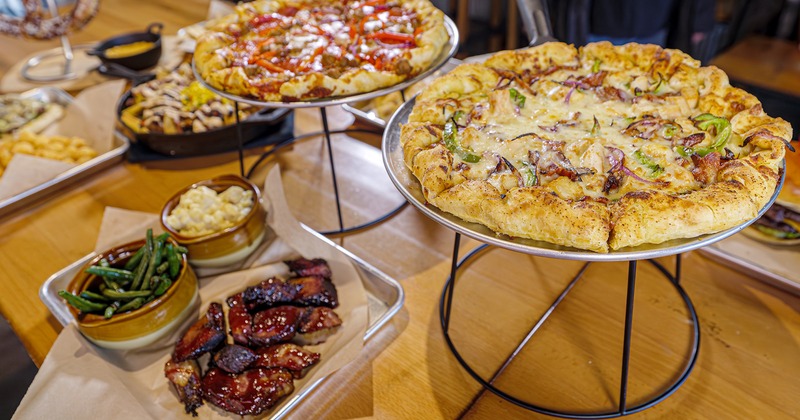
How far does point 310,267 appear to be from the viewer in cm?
205

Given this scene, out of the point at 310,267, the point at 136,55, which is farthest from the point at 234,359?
the point at 136,55

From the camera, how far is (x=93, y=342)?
1.85 meters

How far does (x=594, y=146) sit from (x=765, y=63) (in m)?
3.55

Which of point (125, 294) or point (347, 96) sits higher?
point (347, 96)

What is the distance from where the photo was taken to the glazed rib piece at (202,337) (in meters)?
1.80

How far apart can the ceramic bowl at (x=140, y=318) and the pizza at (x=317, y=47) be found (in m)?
0.74

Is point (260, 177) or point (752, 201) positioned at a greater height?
point (752, 201)

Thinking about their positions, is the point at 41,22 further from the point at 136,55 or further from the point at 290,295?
the point at 290,295

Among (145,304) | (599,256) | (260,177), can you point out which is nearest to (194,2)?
(260,177)

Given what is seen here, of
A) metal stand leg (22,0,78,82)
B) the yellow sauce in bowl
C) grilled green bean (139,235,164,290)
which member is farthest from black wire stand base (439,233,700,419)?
metal stand leg (22,0,78,82)

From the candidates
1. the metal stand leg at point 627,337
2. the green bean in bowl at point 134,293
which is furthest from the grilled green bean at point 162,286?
the metal stand leg at point 627,337

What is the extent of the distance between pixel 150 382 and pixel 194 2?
439 centimetres

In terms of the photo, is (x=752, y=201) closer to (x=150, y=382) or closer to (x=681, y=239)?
(x=681, y=239)

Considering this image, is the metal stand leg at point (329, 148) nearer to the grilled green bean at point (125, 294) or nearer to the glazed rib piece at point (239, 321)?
the glazed rib piece at point (239, 321)
